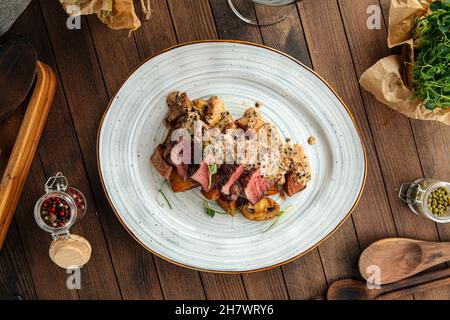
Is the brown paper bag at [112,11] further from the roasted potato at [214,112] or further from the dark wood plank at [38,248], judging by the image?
the dark wood plank at [38,248]

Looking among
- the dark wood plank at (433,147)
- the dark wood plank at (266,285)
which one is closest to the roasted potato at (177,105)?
the dark wood plank at (266,285)

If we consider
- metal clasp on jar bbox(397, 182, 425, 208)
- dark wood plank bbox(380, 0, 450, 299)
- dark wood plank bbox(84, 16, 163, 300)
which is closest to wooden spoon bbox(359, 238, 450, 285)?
metal clasp on jar bbox(397, 182, 425, 208)

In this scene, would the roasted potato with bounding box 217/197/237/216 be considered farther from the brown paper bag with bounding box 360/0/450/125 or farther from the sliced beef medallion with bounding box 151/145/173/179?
the brown paper bag with bounding box 360/0/450/125

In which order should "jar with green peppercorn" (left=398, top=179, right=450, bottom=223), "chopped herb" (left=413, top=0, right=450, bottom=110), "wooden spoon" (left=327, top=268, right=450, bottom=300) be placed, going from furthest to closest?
1. "wooden spoon" (left=327, top=268, right=450, bottom=300)
2. "jar with green peppercorn" (left=398, top=179, right=450, bottom=223)
3. "chopped herb" (left=413, top=0, right=450, bottom=110)

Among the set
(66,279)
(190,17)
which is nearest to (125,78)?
(190,17)

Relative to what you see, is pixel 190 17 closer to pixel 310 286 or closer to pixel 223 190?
pixel 223 190

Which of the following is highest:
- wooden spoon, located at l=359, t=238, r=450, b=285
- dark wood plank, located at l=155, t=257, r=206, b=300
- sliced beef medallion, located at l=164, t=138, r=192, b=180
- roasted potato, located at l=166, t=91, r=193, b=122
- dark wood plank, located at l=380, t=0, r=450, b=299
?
roasted potato, located at l=166, t=91, r=193, b=122
